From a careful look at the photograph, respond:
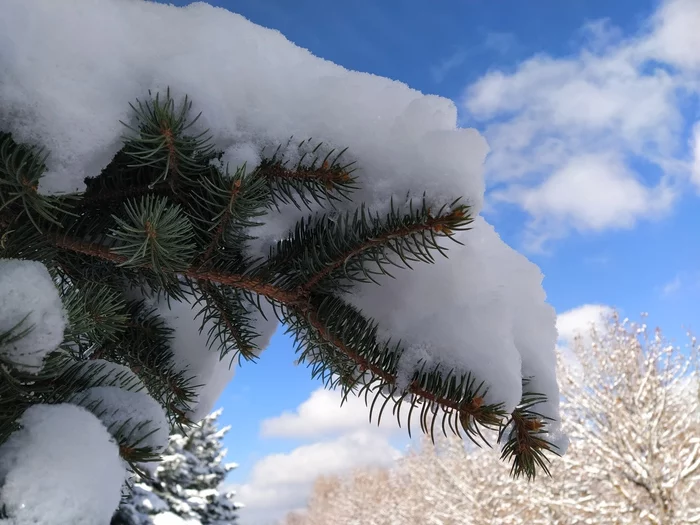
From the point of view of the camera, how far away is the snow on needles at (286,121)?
792mm

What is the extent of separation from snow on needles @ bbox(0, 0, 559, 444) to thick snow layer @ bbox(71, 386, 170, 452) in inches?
13.1

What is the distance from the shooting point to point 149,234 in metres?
0.76

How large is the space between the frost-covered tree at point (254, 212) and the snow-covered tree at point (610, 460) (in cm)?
946

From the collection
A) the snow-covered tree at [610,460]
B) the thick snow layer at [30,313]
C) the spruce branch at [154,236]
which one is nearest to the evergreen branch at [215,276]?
the spruce branch at [154,236]

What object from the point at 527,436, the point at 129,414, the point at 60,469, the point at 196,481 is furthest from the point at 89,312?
the point at 196,481

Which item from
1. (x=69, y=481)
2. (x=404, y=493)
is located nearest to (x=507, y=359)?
(x=69, y=481)

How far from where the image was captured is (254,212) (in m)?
0.89

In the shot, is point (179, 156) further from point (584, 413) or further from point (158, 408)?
point (584, 413)

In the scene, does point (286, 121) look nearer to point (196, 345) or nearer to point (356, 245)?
point (356, 245)

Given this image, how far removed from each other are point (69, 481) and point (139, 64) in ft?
2.18

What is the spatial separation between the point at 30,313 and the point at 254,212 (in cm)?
37

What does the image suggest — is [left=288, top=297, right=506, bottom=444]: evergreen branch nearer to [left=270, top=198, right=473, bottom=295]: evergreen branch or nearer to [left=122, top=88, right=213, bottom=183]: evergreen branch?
[left=270, top=198, right=473, bottom=295]: evergreen branch

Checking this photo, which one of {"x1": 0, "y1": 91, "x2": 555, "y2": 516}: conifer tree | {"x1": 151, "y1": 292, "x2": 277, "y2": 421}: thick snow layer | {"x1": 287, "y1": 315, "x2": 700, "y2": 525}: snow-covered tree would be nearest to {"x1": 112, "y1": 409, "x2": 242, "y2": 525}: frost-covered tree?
{"x1": 287, "y1": 315, "x2": 700, "y2": 525}: snow-covered tree

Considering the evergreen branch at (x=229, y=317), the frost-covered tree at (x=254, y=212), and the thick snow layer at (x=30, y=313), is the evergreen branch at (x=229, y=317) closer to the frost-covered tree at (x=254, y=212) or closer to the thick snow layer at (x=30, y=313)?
the frost-covered tree at (x=254, y=212)
